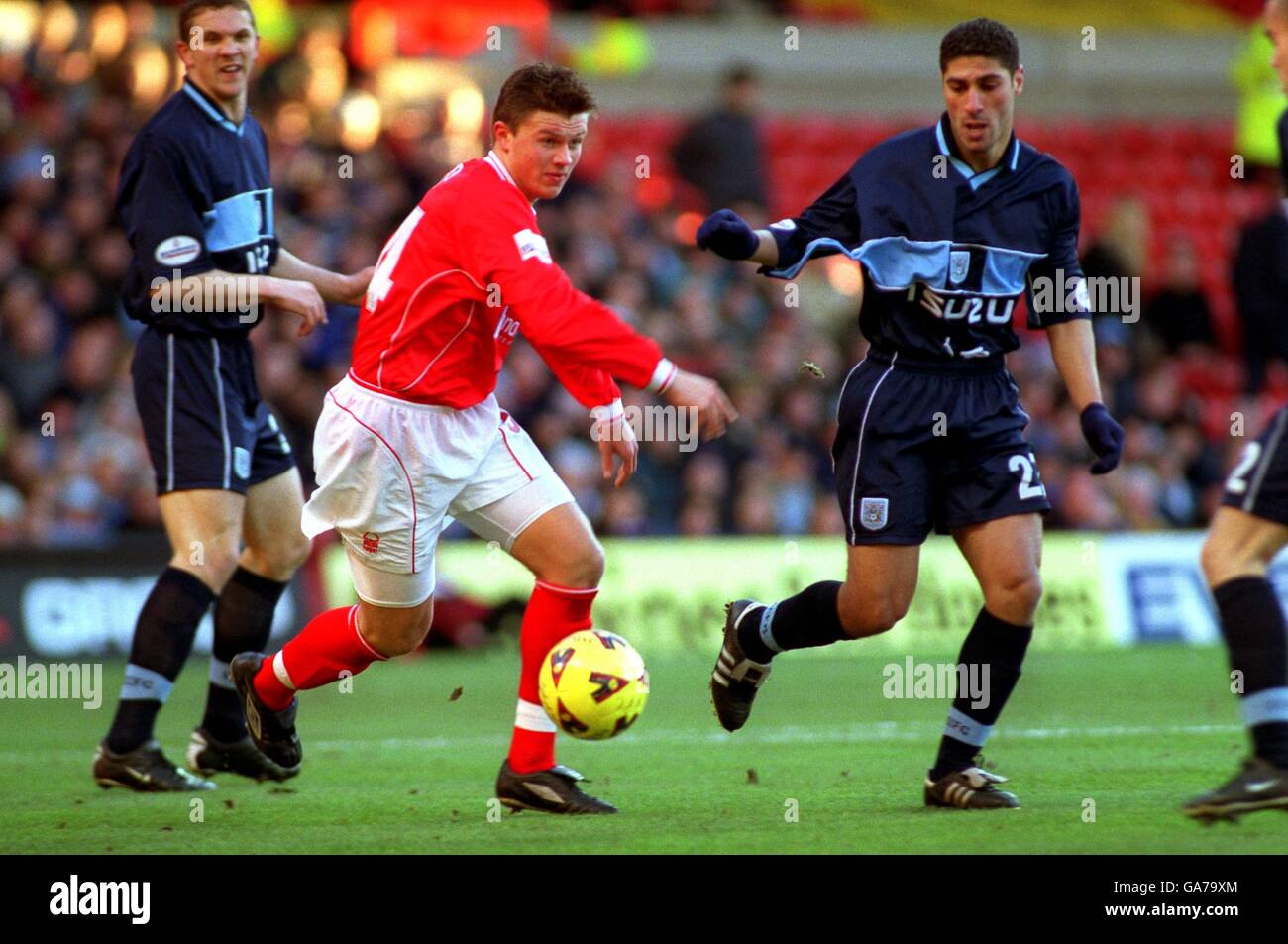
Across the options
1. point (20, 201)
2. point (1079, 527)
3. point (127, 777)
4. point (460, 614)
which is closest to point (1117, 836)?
point (127, 777)

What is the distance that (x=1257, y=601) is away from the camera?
18.0 ft

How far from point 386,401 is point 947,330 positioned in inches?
75.5

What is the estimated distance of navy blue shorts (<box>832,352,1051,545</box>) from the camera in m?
6.23

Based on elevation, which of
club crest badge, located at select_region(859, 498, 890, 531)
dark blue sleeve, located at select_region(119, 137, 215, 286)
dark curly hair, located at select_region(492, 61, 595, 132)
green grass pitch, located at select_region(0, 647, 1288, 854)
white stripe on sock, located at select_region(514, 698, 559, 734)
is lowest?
green grass pitch, located at select_region(0, 647, 1288, 854)

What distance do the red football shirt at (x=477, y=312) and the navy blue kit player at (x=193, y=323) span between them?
730 mm

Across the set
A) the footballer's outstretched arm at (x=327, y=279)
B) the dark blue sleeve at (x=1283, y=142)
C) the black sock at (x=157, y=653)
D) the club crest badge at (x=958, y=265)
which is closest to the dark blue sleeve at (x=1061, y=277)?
the club crest badge at (x=958, y=265)

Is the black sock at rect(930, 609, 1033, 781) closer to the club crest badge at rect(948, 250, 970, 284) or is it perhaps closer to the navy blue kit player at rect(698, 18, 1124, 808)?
the navy blue kit player at rect(698, 18, 1124, 808)

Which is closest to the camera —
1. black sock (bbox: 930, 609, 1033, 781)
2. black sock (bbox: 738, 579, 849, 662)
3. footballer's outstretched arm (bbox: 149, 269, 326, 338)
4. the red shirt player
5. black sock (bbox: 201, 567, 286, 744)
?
the red shirt player

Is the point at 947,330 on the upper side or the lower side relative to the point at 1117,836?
upper

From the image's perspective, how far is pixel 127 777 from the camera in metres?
6.93

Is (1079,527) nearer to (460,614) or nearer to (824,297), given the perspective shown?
(824,297)

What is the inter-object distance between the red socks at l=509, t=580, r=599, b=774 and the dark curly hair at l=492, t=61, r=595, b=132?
1.57 m

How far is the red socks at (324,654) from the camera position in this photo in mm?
6297

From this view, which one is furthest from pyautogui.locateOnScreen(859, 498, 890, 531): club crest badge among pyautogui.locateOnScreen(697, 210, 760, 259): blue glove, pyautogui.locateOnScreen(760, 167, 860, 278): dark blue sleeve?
pyautogui.locateOnScreen(697, 210, 760, 259): blue glove
